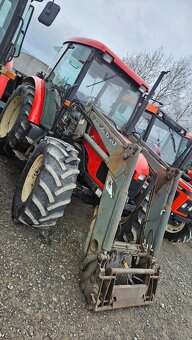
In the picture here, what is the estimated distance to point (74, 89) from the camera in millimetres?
3971

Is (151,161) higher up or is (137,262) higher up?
(151,161)

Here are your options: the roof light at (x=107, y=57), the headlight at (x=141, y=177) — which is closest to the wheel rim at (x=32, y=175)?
the headlight at (x=141, y=177)

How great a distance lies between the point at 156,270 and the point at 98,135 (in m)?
1.78

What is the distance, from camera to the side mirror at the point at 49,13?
3623mm

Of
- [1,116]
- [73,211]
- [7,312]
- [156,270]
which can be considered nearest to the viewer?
[7,312]

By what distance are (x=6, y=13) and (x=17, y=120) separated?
1.44m

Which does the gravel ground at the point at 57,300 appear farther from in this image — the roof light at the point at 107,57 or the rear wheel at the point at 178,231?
the roof light at the point at 107,57

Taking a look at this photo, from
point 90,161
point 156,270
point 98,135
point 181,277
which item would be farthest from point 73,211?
point 181,277

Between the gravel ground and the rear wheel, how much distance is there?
197 centimetres

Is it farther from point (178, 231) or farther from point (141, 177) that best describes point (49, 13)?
point (178, 231)

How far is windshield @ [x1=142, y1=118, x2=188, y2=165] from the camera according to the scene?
648 centimetres

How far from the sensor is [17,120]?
4469 millimetres

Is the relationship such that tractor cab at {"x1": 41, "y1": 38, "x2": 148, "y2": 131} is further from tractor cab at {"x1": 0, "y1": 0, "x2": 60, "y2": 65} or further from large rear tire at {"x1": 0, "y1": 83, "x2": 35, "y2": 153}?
tractor cab at {"x1": 0, "y1": 0, "x2": 60, "y2": 65}

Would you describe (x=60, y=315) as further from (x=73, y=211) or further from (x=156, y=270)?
(x=73, y=211)
